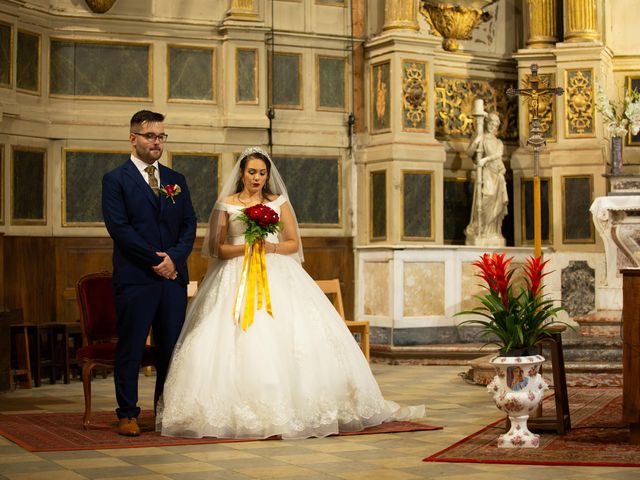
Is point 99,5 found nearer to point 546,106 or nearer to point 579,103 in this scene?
point 546,106

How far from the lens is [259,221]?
20.6 feet

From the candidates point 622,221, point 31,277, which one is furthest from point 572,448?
point 31,277

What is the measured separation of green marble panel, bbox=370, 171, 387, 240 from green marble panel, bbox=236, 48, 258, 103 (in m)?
1.44

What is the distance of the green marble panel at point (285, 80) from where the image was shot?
10945mm

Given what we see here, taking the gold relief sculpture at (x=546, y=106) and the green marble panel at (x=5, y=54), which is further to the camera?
the gold relief sculpture at (x=546, y=106)

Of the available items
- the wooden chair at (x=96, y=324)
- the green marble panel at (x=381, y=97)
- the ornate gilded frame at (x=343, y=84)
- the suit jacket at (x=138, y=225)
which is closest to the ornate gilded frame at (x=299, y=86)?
the ornate gilded frame at (x=343, y=84)

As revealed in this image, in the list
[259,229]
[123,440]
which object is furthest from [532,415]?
[123,440]

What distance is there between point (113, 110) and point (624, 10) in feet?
17.8

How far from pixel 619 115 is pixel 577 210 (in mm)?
1040

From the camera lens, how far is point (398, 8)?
36.0 feet

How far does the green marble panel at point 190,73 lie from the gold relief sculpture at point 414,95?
1.88m

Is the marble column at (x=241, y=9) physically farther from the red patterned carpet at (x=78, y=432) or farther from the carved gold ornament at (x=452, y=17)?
the red patterned carpet at (x=78, y=432)

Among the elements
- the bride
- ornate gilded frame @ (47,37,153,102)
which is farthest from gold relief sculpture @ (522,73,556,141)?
the bride

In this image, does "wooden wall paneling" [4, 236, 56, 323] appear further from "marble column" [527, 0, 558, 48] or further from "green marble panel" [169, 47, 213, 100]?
"marble column" [527, 0, 558, 48]
